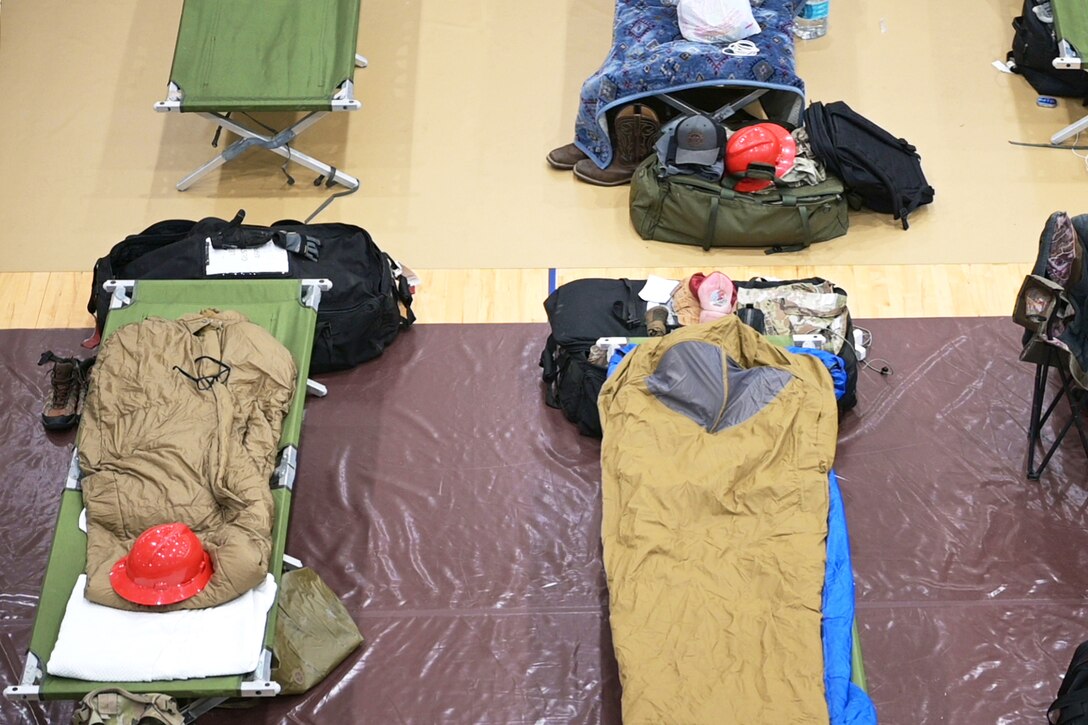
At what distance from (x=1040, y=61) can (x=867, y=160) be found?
102 cm

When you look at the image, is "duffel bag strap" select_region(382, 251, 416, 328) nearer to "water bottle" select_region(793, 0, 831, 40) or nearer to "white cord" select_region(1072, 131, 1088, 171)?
"water bottle" select_region(793, 0, 831, 40)

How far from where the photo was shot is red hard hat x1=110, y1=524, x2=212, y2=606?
344 centimetres

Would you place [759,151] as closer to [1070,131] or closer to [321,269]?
[1070,131]

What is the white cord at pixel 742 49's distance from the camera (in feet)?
15.5

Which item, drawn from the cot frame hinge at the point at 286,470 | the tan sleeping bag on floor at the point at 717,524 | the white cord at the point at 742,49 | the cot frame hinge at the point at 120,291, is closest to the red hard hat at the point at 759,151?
the white cord at the point at 742,49

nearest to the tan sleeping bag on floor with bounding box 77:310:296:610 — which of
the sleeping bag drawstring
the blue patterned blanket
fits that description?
the sleeping bag drawstring

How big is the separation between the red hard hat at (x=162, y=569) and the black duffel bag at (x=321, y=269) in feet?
3.11

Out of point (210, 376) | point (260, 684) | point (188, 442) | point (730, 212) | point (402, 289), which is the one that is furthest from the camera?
point (730, 212)

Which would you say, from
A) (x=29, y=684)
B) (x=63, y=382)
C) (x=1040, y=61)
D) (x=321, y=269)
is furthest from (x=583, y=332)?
(x=1040, y=61)

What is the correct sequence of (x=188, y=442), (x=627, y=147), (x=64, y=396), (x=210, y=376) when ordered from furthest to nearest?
(x=627, y=147)
(x=64, y=396)
(x=210, y=376)
(x=188, y=442)

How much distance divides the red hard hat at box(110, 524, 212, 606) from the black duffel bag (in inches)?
37.4

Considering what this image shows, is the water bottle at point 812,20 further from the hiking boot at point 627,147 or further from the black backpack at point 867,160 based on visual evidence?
the hiking boot at point 627,147

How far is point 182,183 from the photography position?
196 inches

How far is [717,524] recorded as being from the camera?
11.6ft
